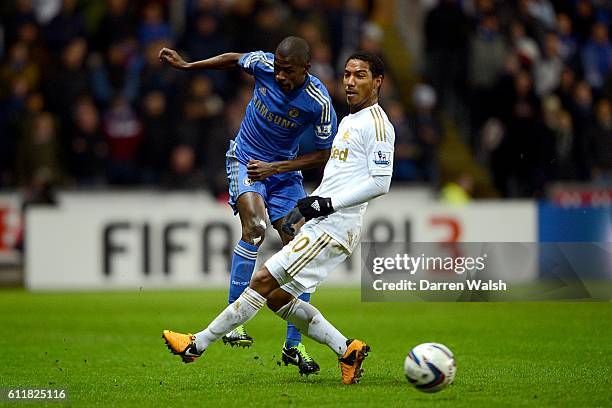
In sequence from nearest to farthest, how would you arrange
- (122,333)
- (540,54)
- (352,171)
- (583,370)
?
(352,171) → (583,370) → (122,333) → (540,54)

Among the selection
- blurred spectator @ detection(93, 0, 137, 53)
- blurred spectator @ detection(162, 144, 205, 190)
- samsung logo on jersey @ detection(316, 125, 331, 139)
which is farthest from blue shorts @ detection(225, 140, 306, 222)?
blurred spectator @ detection(93, 0, 137, 53)

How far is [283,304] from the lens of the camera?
830 cm

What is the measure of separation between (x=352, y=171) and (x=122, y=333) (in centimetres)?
472

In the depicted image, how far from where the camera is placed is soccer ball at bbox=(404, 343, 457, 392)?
754 centimetres

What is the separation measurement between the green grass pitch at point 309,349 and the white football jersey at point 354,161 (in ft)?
3.74

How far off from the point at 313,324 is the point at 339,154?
4.20 feet

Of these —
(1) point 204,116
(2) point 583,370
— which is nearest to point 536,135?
(1) point 204,116

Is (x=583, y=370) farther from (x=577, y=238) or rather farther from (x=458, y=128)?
(x=458, y=128)

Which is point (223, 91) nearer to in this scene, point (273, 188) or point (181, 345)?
point (273, 188)

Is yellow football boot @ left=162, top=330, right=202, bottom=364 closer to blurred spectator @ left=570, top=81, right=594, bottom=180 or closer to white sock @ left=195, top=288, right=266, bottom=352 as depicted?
white sock @ left=195, top=288, right=266, bottom=352

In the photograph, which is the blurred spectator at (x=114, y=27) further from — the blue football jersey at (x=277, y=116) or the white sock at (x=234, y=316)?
the white sock at (x=234, y=316)

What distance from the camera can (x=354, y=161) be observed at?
8.06 metres

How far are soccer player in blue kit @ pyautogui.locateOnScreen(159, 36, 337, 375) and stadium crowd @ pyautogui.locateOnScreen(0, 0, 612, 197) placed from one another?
8.14 m

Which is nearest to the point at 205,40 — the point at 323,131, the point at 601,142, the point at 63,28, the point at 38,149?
the point at 63,28
